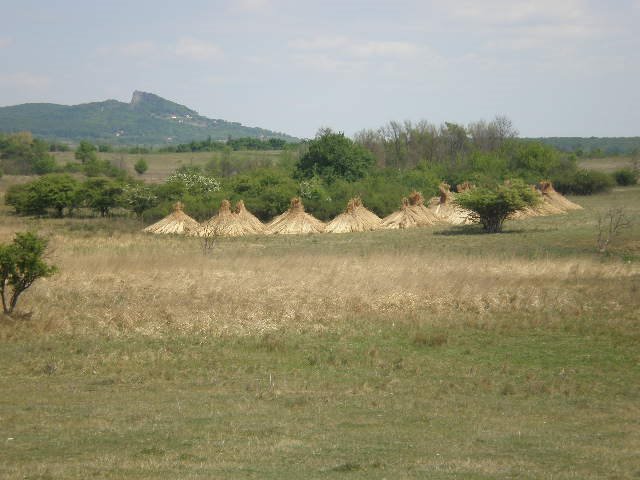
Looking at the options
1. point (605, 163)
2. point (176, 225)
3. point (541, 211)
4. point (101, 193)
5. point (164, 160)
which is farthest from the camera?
point (164, 160)

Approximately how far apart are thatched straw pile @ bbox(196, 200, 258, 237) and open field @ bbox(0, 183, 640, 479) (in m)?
12.7

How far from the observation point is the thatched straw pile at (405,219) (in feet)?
146

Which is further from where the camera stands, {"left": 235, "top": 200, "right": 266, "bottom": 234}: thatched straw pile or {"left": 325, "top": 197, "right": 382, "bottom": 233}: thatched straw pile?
{"left": 325, "top": 197, "right": 382, "bottom": 233}: thatched straw pile

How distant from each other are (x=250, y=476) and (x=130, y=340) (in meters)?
9.28

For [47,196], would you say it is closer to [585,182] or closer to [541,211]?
[541,211]

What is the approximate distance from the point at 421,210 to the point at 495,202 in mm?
6736

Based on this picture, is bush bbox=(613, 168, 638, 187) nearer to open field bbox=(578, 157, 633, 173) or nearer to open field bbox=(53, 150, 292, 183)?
open field bbox=(578, 157, 633, 173)

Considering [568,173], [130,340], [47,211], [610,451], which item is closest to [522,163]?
[568,173]

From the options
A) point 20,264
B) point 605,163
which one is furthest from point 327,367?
point 605,163

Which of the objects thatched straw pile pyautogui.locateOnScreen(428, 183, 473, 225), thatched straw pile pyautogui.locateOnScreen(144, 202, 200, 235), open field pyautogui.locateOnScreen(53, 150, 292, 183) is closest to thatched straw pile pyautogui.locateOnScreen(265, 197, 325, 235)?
thatched straw pile pyautogui.locateOnScreen(144, 202, 200, 235)

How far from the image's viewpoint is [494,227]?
135 feet

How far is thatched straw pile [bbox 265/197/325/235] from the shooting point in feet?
142

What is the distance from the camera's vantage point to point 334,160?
60.4 m

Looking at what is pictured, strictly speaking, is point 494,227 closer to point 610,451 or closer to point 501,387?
point 501,387
